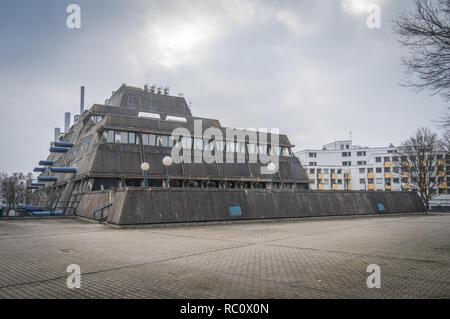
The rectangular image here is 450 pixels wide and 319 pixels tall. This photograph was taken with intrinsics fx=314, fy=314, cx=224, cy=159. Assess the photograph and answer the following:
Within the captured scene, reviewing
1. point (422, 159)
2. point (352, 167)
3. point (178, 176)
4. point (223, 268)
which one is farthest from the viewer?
point (352, 167)

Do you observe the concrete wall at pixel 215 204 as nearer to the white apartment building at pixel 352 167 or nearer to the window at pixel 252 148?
the window at pixel 252 148

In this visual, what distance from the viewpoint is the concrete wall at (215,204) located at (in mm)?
16984

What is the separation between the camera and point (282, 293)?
208 inches

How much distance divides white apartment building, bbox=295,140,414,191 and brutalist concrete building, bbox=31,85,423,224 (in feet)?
219

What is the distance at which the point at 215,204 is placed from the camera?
63.4 ft

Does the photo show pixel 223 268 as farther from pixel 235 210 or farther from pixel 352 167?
pixel 352 167

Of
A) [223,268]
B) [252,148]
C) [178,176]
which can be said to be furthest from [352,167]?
[223,268]

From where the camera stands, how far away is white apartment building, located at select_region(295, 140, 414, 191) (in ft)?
331

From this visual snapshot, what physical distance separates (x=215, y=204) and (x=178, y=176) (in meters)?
15.2

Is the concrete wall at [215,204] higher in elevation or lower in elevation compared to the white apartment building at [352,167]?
lower

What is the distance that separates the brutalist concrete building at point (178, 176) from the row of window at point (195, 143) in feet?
0.36

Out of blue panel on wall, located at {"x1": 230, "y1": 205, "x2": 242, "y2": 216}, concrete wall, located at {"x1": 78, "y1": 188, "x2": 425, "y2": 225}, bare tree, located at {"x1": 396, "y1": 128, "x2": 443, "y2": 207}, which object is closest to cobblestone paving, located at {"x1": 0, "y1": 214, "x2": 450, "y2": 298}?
concrete wall, located at {"x1": 78, "y1": 188, "x2": 425, "y2": 225}

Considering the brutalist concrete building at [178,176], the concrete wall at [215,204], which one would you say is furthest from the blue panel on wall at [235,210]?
the concrete wall at [215,204]
